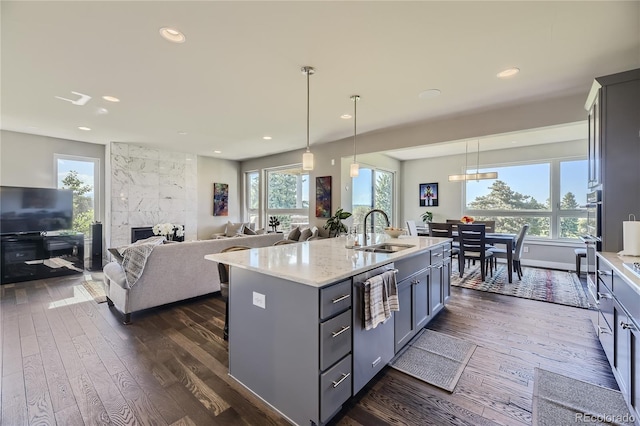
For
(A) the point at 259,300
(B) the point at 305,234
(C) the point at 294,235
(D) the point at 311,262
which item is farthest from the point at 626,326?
(C) the point at 294,235

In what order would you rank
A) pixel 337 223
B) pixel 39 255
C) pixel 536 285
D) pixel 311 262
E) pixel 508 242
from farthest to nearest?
pixel 337 223 → pixel 39 255 → pixel 508 242 → pixel 536 285 → pixel 311 262

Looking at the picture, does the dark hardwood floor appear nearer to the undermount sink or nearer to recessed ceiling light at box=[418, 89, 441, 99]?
the undermount sink

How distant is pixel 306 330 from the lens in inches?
62.4

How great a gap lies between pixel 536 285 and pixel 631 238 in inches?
105

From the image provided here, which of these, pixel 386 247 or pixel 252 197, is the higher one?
pixel 252 197

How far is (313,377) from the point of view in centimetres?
156

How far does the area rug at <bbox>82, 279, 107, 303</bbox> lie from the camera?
385cm

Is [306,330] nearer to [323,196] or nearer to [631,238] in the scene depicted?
[631,238]

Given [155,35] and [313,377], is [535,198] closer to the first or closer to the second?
[313,377]

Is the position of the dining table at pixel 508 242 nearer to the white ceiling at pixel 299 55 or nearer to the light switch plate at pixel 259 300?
the white ceiling at pixel 299 55

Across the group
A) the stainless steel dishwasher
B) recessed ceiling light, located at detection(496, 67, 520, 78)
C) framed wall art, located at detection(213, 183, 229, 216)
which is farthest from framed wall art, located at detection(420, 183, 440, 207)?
the stainless steel dishwasher

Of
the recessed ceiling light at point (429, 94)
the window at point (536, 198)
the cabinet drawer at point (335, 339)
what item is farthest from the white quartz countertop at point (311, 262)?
the window at point (536, 198)

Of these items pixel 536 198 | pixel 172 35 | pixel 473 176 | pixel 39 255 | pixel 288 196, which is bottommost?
pixel 39 255

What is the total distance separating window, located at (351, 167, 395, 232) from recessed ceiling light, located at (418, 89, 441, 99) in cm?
278
